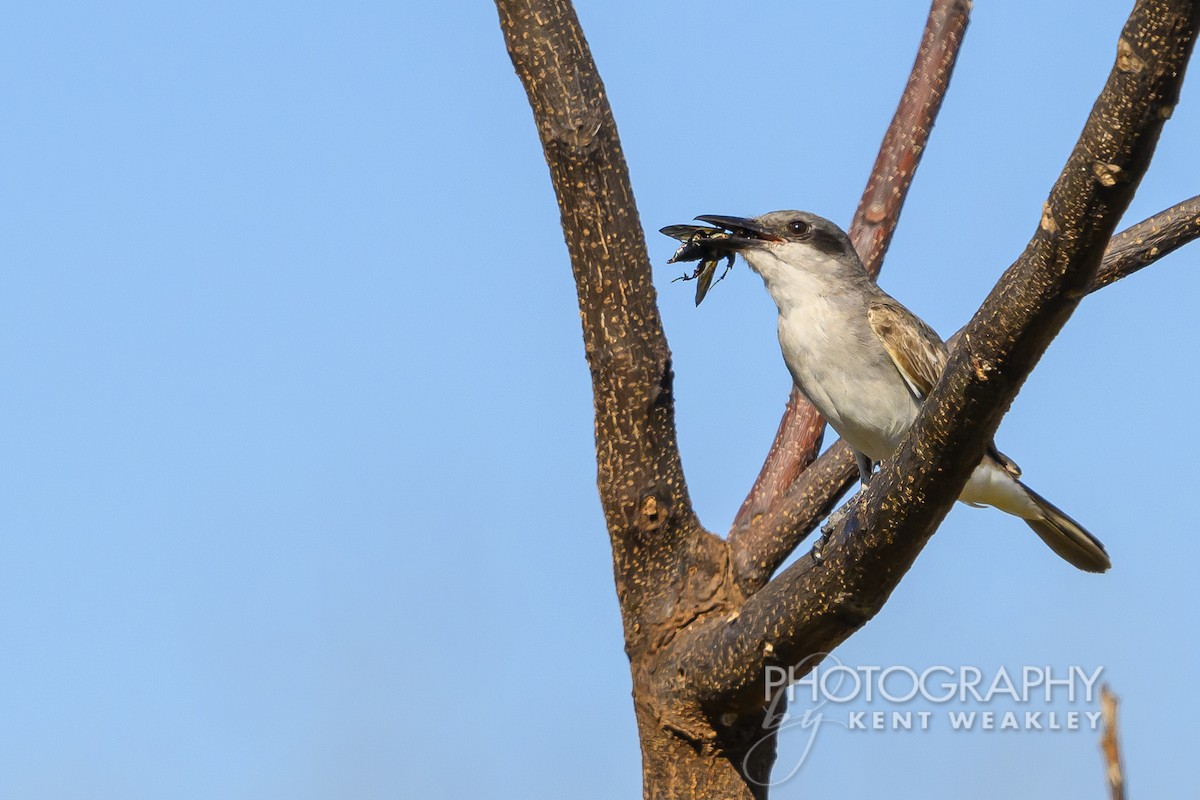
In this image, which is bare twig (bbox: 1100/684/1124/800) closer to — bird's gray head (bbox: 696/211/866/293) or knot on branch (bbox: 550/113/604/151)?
knot on branch (bbox: 550/113/604/151)

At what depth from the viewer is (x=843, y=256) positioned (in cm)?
695

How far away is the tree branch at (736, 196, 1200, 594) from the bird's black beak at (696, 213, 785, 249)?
110cm

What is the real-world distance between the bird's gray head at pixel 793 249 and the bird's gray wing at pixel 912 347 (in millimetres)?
295

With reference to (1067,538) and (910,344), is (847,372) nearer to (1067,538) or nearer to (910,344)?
(910,344)

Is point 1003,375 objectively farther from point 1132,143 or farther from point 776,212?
point 776,212

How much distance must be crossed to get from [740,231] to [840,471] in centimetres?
131

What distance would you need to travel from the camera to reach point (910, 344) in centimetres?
656

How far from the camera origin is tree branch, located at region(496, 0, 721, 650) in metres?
4.89

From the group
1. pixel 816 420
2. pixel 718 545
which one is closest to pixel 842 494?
pixel 816 420

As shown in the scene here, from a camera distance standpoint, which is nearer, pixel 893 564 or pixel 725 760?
pixel 893 564

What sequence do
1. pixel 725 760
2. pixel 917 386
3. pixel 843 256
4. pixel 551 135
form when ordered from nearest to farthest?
pixel 551 135 → pixel 725 760 → pixel 917 386 → pixel 843 256

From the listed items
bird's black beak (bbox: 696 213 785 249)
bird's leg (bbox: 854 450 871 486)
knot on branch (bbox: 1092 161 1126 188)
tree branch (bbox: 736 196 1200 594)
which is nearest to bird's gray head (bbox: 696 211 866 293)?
bird's black beak (bbox: 696 213 785 249)

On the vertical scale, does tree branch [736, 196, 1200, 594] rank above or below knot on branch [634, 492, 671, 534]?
above

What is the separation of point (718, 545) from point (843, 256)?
76.6 inches
